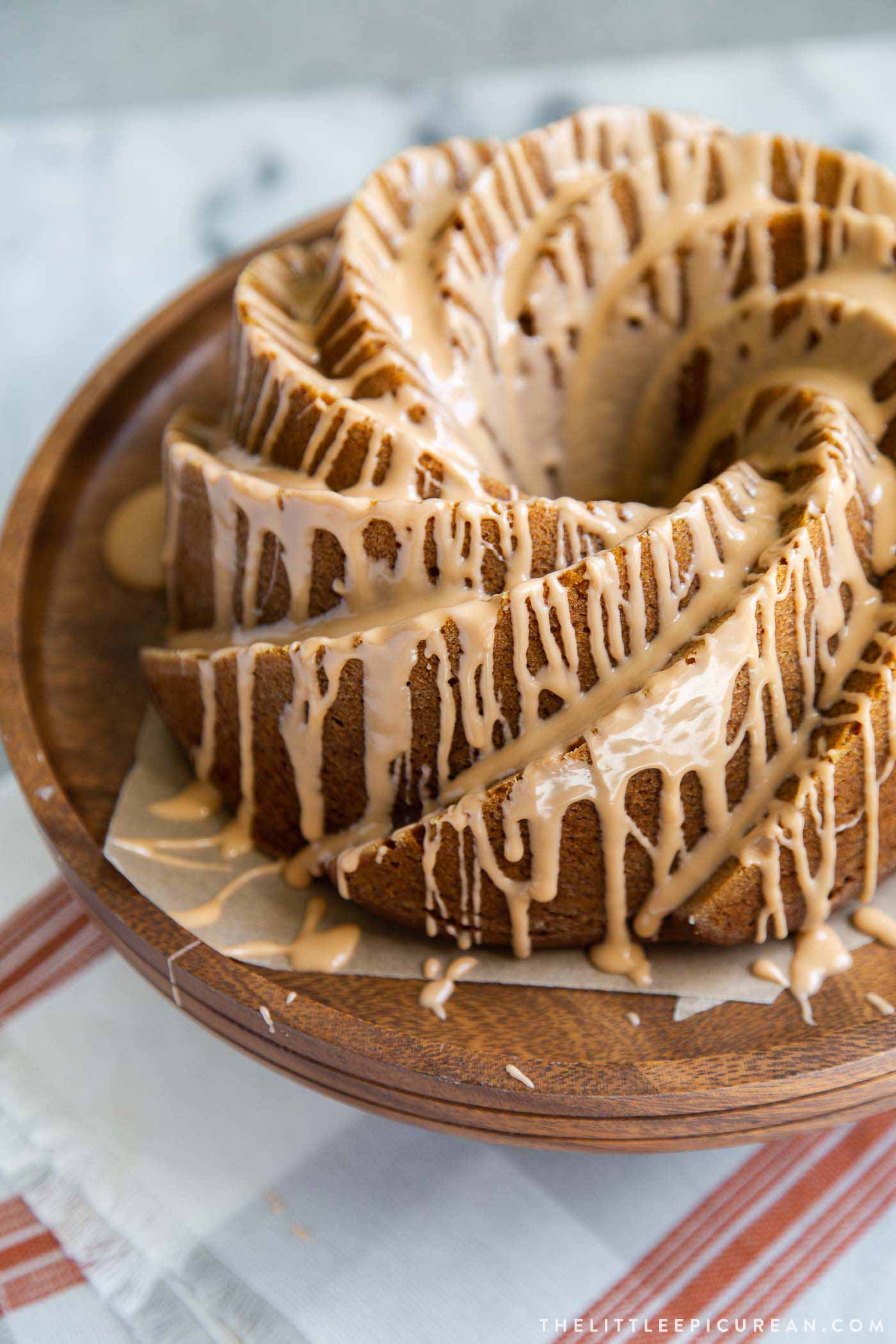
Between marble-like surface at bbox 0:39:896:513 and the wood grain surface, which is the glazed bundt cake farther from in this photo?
marble-like surface at bbox 0:39:896:513

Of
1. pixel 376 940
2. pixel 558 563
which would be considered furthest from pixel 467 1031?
pixel 558 563

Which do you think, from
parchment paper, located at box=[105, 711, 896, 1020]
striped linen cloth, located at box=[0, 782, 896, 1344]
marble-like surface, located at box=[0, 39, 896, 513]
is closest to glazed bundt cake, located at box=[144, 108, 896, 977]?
parchment paper, located at box=[105, 711, 896, 1020]

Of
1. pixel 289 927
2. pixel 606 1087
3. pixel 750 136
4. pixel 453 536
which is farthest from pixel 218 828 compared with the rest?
pixel 750 136

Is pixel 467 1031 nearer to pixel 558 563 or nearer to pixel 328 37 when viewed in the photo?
pixel 558 563

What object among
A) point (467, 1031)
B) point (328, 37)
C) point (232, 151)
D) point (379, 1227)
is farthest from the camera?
point (328, 37)

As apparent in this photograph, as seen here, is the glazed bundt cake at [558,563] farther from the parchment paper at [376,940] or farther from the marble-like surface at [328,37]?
the marble-like surface at [328,37]

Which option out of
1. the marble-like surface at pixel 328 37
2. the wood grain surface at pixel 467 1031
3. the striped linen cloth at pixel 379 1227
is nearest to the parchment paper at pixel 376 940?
the wood grain surface at pixel 467 1031
